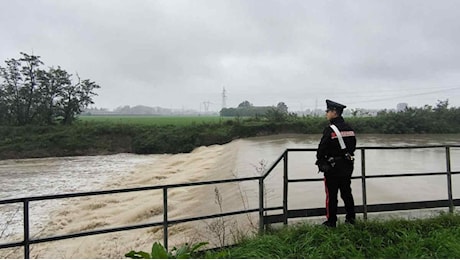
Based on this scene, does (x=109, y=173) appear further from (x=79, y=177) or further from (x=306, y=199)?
(x=306, y=199)

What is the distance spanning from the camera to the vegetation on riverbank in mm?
28609

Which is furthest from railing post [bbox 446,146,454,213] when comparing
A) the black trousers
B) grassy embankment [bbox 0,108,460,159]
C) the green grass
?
grassy embankment [bbox 0,108,460,159]

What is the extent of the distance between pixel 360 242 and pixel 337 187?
673mm

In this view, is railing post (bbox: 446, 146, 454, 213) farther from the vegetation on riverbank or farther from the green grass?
the vegetation on riverbank

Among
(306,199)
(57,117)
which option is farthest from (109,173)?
(57,117)

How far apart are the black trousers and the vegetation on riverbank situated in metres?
25.4

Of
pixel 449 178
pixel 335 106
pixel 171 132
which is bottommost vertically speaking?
pixel 449 178

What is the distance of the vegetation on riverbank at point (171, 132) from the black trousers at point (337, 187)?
83.4 ft

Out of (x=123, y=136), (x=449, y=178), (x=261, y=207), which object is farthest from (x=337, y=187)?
(x=123, y=136)

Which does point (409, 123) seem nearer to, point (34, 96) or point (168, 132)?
point (168, 132)

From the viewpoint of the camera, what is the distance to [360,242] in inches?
142

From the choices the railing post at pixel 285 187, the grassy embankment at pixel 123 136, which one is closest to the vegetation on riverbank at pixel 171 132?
the grassy embankment at pixel 123 136

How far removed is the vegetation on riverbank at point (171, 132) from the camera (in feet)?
93.9

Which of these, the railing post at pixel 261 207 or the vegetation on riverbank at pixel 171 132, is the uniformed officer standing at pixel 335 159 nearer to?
the railing post at pixel 261 207
